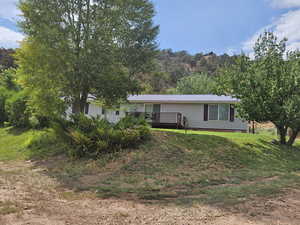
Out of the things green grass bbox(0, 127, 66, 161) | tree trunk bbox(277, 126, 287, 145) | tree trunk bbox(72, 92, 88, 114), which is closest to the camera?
green grass bbox(0, 127, 66, 161)

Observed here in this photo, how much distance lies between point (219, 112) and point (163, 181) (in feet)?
40.2

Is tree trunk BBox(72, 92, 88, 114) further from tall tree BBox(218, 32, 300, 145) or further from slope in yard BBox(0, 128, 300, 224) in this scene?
tall tree BBox(218, 32, 300, 145)

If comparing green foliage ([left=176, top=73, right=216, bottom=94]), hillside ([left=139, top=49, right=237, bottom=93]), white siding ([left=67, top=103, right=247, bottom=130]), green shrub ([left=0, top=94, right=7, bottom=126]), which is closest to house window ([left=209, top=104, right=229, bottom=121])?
white siding ([left=67, top=103, right=247, bottom=130])

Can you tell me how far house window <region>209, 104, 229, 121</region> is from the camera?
17.4 m

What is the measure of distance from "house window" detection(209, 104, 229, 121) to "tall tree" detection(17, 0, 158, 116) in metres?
8.72

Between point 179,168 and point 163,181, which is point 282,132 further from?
point 163,181

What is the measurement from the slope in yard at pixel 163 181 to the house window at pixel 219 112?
5961 mm

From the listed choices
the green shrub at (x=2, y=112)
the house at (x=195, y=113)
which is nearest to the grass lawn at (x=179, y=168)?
the house at (x=195, y=113)

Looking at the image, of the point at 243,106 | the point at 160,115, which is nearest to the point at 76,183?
the point at 243,106

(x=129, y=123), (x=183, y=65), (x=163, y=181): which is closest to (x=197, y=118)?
(x=129, y=123)

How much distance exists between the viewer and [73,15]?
10.3 meters

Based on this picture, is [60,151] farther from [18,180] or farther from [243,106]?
[243,106]

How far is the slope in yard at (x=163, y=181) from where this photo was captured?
4074 mm

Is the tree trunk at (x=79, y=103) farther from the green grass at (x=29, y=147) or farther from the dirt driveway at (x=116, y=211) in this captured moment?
the dirt driveway at (x=116, y=211)
